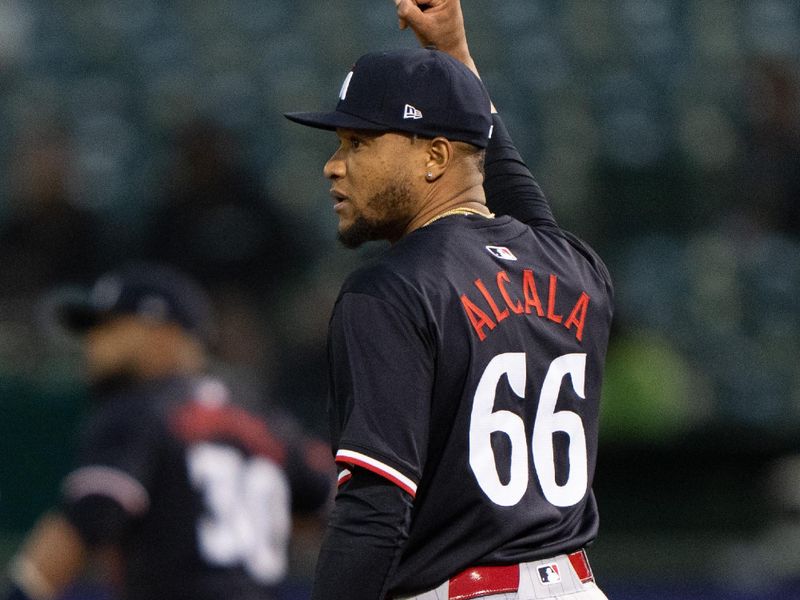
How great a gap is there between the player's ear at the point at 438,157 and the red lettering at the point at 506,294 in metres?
0.25

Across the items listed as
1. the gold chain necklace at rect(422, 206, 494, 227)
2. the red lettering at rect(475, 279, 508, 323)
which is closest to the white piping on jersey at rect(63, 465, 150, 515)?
the gold chain necklace at rect(422, 206, 494, 227)

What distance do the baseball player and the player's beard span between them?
1.90 metres

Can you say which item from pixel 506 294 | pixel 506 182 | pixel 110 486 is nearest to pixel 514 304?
pixel 506 294

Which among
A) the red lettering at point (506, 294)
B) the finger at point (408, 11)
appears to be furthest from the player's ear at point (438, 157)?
the finger at point (408, 11)

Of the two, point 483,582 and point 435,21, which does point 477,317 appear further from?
point 435,21

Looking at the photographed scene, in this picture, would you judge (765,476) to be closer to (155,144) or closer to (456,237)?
(155,144)

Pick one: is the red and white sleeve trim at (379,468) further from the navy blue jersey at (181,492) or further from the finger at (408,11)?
the navy blue jersey at (181,492)

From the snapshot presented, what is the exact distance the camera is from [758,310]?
30.9ft

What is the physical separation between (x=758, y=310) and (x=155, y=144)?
409cm

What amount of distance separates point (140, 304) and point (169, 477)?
0.76 meters

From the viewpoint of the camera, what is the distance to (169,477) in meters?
4.98

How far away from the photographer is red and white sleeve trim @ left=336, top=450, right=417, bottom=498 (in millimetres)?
2848

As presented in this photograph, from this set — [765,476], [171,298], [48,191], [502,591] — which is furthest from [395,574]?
[48,191]

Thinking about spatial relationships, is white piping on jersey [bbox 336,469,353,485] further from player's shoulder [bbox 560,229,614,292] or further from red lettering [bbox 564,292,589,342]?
→ player's shoulder [bbox 560,229,614,292]
